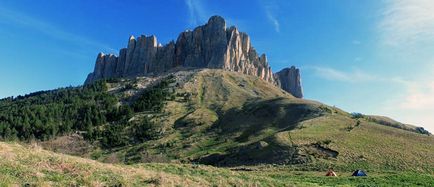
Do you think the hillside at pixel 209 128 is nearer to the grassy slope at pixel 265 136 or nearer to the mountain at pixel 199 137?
the grassy slope at pixel 265 136

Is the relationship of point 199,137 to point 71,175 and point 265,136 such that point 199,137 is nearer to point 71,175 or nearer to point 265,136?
point 265,136

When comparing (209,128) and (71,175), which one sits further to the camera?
(209,128)

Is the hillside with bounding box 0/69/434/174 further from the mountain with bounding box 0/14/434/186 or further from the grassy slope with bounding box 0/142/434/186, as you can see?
the grassy slope with bounding box 0/142/434/186

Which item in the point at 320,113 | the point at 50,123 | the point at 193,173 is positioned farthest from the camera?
the point at 50,123

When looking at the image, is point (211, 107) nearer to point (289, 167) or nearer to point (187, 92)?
point (187, 92)

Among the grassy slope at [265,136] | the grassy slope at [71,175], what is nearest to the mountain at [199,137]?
the grassy slope at [71,175]

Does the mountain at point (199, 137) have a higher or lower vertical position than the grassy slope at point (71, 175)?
higher

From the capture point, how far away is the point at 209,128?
122m

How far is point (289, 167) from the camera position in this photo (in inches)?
2584

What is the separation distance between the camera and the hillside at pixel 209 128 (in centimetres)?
7403

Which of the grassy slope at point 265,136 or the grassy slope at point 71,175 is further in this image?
the grassy slope at point 265,136

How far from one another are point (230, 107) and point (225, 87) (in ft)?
94.7

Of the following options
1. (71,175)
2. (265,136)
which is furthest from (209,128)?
(71,175)

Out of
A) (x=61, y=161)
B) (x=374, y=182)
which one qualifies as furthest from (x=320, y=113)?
(x=61, y=161)
